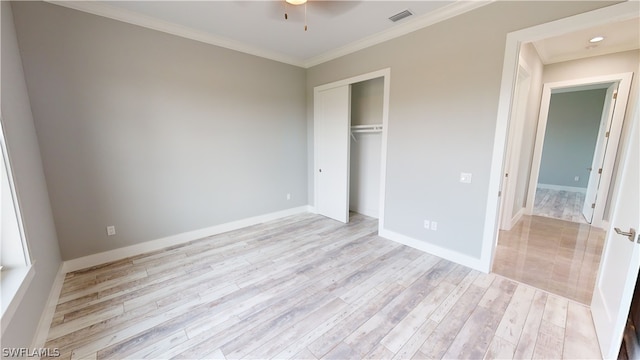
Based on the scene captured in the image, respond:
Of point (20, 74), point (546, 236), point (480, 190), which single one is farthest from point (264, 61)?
point (546, 236)

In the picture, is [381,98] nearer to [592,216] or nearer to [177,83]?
[177,83]

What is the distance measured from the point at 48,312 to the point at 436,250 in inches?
149

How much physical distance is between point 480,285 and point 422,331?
1.00 m

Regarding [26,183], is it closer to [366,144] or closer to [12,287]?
[12,287]

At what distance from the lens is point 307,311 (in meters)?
1.99

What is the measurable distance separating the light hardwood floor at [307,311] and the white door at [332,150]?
1349mm

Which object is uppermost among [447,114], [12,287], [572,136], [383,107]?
[383,107]

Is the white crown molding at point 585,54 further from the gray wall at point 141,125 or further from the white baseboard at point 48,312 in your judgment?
the white baseboard at point 48,312

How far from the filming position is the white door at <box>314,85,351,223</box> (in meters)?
3.88

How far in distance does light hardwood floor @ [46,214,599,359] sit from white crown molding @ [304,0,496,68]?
9.00 ft

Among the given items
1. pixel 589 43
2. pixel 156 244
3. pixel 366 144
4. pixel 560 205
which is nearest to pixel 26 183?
pixel 156 244

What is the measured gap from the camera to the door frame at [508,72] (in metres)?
1.76

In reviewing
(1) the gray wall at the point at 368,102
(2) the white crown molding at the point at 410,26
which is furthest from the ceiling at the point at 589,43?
(1) the gray wall at the point at 368,102

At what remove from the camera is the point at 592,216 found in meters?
3.97
